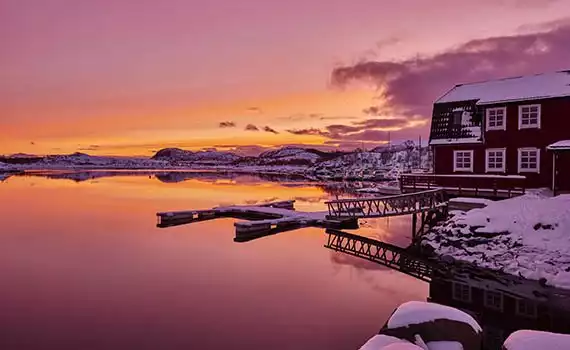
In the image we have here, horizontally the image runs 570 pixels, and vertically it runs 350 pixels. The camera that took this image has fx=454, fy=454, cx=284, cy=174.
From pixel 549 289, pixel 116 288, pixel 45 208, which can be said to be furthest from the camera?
pixel 45 208

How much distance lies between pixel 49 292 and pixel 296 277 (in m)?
9.40

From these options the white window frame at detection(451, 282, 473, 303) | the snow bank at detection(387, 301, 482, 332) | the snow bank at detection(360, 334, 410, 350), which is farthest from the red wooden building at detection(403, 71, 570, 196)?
the snow bank at detection(360, 334, 410, 350)


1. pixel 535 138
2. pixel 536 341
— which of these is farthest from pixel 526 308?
pixel 535 138

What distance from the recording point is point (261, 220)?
3080 centimetres

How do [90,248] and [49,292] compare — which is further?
[90,248]

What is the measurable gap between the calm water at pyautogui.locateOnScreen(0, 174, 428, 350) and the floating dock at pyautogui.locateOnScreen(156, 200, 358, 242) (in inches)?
46.5

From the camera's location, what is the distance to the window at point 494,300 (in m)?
14.8

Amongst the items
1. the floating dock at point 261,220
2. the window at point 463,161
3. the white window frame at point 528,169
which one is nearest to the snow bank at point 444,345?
the floating dock at point 261,220

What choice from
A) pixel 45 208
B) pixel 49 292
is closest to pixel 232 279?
pixel 49 292

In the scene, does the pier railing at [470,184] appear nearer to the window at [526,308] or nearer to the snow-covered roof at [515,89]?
the snow-covered roof at [515,89]

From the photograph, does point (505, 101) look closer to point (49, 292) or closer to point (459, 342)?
point (459, 342)

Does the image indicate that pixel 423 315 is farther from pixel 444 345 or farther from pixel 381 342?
pixel 381 342

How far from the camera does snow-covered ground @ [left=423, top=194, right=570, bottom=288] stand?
683 inches

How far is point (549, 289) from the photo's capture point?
15953 millimetres
